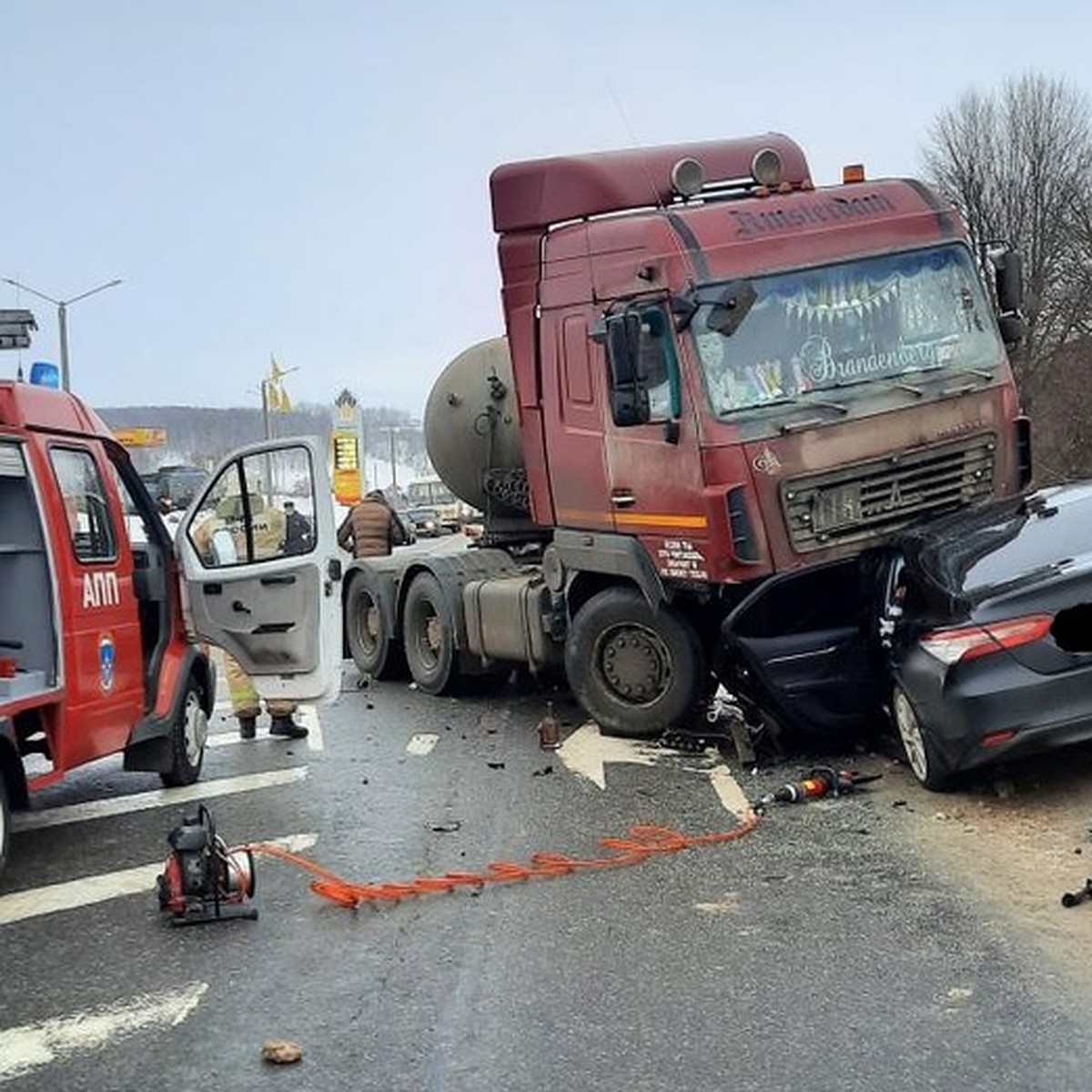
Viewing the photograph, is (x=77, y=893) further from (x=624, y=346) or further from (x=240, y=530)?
(x=624, y=346)

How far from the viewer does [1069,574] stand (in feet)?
22.8

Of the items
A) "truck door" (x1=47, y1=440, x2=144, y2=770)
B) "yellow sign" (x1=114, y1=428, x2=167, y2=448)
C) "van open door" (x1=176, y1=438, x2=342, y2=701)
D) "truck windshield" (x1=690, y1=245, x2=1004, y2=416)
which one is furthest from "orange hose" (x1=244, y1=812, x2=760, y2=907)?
"yellow sign" (x1=114, y1=428, x2=167, y2=448)

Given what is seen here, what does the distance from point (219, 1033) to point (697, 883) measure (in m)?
2.31

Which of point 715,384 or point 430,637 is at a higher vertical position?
point 715,384

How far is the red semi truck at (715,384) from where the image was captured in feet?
27.8

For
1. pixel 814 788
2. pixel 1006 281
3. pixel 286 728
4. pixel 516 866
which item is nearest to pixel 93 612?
pixel 516 866

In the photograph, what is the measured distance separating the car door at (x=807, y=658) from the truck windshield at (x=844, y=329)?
3.85 feet

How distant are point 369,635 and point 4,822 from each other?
7.42 metres

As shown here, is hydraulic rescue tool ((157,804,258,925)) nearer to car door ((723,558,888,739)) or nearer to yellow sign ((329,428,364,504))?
car door ((723,558,888,739))

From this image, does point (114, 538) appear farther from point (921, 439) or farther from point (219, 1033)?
point (921, 439)

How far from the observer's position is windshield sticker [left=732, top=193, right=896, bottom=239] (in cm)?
884

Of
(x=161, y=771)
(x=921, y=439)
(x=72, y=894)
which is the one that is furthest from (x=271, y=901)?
(x=921, y=439)

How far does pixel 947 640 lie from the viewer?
7.02 m

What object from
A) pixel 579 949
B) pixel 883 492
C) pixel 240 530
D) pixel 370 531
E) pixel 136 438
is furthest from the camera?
pixel 136 438
